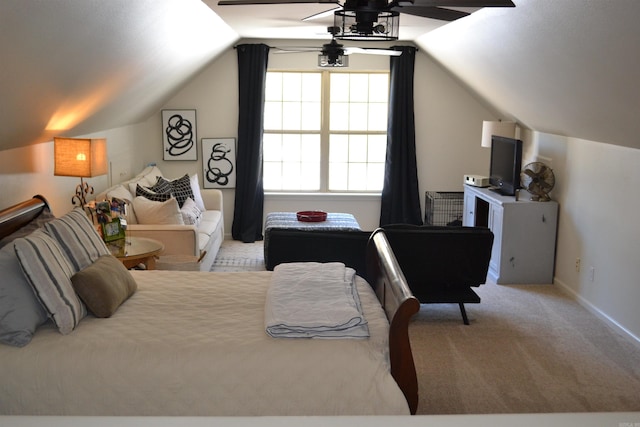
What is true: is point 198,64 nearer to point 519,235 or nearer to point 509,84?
point 509,84

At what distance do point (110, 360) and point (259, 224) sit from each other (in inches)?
214

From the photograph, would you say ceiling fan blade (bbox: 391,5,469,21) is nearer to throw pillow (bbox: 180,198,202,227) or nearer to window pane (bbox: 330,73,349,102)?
throw pillow (bbox: 180,198,202,227)

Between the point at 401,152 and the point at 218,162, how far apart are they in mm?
2193

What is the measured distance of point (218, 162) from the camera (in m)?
8.25

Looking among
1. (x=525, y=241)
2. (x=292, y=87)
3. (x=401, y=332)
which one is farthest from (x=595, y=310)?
(x=292, y=87)

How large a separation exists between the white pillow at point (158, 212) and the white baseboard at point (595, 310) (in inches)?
135

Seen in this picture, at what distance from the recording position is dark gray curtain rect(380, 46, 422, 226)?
320 inches

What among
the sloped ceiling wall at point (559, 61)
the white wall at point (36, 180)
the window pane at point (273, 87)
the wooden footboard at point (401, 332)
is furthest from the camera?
the window pane at point (273, 87)

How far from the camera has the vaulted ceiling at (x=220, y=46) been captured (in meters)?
3.33

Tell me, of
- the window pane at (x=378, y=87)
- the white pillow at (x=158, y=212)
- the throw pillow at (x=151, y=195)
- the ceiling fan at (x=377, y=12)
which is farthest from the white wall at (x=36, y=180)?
the window pane at (x=378, y=87)

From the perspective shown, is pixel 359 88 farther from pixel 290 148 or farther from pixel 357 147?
pixel 290 148

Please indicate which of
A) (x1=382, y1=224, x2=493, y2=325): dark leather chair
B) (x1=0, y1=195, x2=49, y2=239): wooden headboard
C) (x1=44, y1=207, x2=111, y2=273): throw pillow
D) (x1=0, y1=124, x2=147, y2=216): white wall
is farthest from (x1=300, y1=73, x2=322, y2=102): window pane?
(x1=44, y1=207, x2=111, y2=273): throw pillow

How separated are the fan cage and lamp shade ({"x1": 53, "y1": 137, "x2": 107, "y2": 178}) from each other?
4.63m

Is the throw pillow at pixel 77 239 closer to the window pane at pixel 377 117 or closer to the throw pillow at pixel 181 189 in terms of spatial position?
the throw pillow at pixel 181 189
